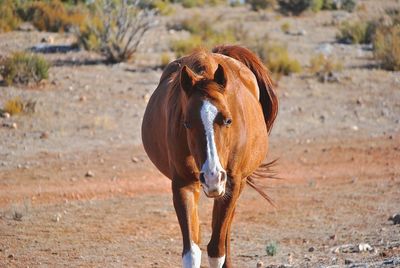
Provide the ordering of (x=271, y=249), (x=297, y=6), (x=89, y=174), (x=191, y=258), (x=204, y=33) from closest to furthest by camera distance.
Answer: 1. (x=191, y=258)
2. (x=271, y=249)
3. (x=89, y=174)
4. (x=204, y=33)
5. (x=297, y=6)

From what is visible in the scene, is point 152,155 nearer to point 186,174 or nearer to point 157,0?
point 186,174

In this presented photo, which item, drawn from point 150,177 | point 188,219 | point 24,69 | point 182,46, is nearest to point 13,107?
point 24,69

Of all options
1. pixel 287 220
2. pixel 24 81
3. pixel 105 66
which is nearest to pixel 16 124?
pixel 24 81

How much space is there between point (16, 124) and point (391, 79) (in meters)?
8.87

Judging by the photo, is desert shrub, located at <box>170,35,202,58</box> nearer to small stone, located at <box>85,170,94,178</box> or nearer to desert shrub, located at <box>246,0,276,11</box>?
small stone, located at <box>85,170,94,178</box>

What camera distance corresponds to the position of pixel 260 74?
308 inches

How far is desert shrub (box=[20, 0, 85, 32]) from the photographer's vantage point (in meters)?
22.6

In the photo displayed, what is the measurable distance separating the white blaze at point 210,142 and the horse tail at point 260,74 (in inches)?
91.1

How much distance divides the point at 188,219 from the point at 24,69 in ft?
38.3

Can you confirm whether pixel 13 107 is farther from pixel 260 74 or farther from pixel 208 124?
pixel 208 124

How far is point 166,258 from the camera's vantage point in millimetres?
8594

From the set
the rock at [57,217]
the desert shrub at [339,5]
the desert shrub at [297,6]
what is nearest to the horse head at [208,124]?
the rock at [57,217]

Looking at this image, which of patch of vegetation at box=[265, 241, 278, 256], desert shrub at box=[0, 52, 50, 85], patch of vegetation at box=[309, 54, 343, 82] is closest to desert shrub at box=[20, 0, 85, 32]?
desert shrub at box=[0, 52, 50, 85]

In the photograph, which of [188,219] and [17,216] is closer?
[188,219]
